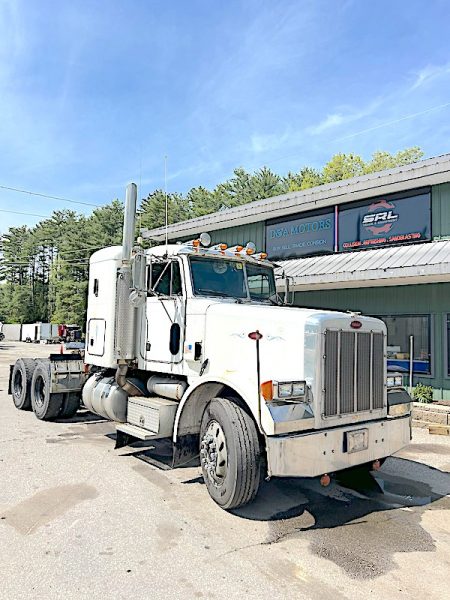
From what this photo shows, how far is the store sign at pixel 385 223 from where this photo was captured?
36.3ft

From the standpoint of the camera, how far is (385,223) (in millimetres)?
11750

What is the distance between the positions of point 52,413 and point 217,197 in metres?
40.9

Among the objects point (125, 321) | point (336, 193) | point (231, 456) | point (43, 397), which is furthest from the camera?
point (336, 193)

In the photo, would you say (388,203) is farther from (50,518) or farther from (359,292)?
(50,518)

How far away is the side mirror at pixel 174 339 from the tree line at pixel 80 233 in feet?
117

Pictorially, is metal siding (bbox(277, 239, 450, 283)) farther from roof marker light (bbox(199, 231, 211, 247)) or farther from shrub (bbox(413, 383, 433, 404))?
roof marker light (bbox(199, 231, 211, 247))

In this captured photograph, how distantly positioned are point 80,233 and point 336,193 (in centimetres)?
5153

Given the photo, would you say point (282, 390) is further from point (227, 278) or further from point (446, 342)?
point (446, 342)

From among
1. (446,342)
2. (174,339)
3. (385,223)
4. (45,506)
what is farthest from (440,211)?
(45,506)

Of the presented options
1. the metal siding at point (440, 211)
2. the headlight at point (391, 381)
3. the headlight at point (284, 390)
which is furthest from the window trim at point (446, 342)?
the headlight at point (284, 390)

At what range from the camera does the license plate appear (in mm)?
4441

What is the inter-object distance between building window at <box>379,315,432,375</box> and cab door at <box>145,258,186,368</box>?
623 cm

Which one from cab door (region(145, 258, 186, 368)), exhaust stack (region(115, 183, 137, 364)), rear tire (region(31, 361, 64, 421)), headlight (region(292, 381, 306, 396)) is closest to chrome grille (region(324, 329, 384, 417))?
headlight (region(292, 381, 306, 396))

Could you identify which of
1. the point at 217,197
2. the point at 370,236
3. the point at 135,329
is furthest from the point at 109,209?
the point at 135,329
